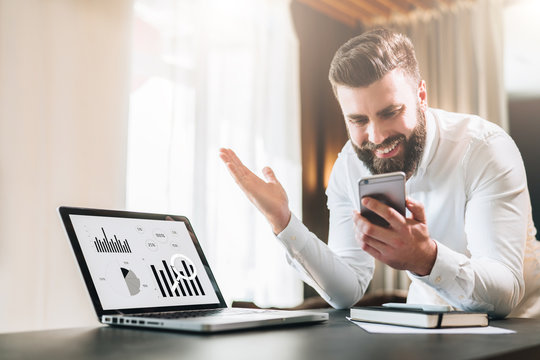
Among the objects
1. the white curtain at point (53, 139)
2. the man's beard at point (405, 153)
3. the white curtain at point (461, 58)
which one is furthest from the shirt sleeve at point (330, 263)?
the white curtain at point (461, 58)

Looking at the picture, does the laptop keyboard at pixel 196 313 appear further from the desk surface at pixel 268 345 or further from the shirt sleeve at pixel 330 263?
the shirt sleeve at pixel 330 263

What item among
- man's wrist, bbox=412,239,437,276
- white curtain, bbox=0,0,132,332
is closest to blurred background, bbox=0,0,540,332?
white curtain, bbox=0,0,132,332

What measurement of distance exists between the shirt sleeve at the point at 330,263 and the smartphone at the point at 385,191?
0.30 meters

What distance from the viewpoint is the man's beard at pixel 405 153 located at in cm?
165

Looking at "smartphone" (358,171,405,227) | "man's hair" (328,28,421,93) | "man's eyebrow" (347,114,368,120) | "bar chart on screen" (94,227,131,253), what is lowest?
"bar chart on screen" (94,227,131,253)

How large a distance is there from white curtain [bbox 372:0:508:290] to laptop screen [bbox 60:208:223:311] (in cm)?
302

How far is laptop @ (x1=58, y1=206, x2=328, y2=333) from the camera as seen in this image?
3.03ft

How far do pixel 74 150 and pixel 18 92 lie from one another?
0.32 metres

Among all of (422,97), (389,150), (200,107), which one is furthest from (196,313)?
(200,107)

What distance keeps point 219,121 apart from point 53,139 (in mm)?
974

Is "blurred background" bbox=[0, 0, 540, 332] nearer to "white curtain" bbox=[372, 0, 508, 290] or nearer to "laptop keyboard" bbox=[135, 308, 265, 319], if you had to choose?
"white curtain" bbox=[372, 0, 508, 290]

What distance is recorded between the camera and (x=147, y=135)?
109 inches

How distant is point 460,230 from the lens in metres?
1.49

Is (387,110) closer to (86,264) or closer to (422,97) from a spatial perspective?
(422,97)
